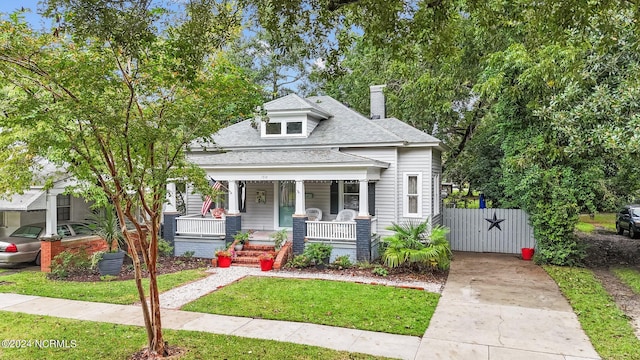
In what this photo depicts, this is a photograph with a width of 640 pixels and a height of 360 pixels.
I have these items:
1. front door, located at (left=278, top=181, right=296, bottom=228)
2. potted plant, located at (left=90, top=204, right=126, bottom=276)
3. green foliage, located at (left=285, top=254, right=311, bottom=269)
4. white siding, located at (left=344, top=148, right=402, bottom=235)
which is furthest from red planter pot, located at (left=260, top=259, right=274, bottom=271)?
white siding, located at (left=344, top=148, right=402, bottom=235)

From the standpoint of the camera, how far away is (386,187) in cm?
1427

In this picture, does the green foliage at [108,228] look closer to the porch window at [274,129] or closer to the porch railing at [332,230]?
the porch railing at [332,230]

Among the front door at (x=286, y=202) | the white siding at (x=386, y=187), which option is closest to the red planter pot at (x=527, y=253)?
the white siding at (x=386, y=187)

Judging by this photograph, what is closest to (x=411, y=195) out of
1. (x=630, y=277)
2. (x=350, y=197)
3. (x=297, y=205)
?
(x=350, y=197)

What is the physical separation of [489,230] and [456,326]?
8.87 m

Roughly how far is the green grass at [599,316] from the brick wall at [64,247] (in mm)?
12698

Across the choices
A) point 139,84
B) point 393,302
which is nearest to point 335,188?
point 393,302

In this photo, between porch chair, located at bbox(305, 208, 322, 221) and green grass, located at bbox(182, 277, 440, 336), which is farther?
porch chair, located at bbox(305, 208, 322, 221)

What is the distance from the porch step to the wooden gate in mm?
7111

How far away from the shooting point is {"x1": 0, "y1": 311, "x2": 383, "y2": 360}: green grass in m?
5.83

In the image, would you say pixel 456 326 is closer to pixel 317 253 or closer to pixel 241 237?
pixel 317 253

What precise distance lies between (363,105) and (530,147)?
11.1 m

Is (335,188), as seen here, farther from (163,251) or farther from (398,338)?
(398,338)

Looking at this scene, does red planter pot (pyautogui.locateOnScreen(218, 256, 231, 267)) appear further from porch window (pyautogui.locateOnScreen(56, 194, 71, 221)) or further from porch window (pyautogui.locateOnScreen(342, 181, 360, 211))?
porch window (pyautogui.locateOnScreen(56, 194, 71, 221))
